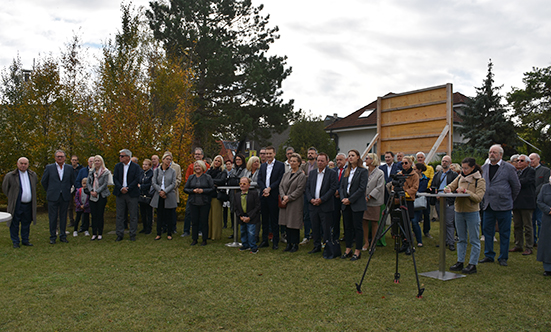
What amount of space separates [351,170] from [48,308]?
528cm

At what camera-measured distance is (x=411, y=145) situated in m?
10.4

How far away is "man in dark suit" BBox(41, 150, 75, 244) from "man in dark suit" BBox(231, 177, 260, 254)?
401cm

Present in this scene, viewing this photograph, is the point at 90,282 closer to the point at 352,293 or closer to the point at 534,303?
the point at 352,293

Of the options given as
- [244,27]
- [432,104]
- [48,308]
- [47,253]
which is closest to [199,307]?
[48,308]

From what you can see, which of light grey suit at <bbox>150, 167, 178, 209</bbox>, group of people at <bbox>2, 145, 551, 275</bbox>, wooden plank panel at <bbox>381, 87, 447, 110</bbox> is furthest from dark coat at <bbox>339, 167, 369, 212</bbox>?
light grey suit at <bbox>150, 167, 178, 209</bbox>

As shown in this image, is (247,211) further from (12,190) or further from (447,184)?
(12,190)

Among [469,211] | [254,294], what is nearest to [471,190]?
[469,211]

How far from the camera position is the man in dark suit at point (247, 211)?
800 centimetres

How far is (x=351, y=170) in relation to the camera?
767cm

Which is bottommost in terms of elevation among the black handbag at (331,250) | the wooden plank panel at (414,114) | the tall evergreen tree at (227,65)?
the black handbag at (331,250)

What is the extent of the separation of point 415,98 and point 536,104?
32400 mm

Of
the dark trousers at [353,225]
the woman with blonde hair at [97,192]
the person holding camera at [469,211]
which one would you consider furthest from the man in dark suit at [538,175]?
the woman with blonde hair at [97,192]

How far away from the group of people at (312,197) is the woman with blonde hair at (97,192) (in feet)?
0.08

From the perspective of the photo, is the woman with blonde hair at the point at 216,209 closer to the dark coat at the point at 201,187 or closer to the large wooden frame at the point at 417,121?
the dark coat at the point at 201,187
